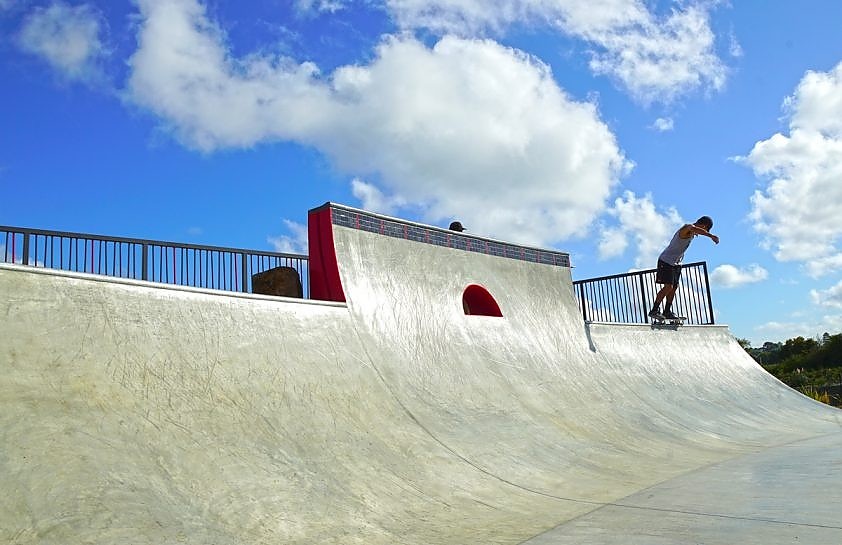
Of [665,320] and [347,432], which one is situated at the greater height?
[665,320]

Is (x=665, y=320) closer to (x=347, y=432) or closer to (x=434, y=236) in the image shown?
(x=434, y=236)

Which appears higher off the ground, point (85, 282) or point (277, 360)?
point (85, 282)

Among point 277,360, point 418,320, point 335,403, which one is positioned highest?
point 418,320

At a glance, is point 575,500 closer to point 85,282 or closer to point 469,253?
point 85,282

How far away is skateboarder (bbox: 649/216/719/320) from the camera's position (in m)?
12.0

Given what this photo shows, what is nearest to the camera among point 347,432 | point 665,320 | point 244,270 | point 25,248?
point 347,432

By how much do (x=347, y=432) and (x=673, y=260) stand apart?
31.0 feet

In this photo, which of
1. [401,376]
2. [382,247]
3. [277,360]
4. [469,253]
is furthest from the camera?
[469,253]

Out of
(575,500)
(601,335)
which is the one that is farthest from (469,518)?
(601,335)

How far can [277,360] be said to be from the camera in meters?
5.67

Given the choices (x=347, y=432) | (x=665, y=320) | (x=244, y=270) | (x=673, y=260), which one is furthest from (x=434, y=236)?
(x=665, y=320)

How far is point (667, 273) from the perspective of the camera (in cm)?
1271

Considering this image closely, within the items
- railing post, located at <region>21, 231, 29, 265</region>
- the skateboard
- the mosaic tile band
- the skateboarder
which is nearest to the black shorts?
the skateboarder

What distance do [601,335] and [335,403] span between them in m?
7.21
